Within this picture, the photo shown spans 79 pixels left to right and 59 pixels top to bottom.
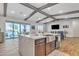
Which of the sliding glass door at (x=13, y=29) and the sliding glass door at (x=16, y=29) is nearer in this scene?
the sliding glass door at (x=13, y=29)

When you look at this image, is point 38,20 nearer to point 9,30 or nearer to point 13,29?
point 13,29

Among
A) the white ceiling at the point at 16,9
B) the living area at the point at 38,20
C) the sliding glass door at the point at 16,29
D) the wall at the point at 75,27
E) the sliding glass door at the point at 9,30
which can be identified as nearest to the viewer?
the white ceiling at the point at 16,9

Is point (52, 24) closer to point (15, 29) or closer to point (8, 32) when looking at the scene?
point (15, 29)

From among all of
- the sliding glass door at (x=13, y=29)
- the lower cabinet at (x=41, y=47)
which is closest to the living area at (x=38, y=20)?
the sliding glass door at (x=13, y=29)

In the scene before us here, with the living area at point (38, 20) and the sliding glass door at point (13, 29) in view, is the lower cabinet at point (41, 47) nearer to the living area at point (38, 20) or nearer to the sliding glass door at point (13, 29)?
the living area at point (38, 20)

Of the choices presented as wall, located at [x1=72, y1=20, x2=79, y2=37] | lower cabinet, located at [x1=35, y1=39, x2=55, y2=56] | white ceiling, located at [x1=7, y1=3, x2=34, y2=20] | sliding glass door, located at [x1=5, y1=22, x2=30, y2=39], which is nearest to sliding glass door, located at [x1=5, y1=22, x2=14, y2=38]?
sliding glass door, located at [x1=5, y1=22, x2=30, y2=39]

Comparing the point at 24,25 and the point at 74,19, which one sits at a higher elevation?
the point at 74,19

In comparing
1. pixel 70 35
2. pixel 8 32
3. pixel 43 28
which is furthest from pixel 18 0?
pixel 43 28

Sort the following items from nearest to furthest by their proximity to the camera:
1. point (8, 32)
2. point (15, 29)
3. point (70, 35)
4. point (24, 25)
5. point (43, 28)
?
point (8, 32), point (15, 29), point (24, 25), point (70, 35), point (43, 28)

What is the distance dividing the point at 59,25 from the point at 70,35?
215 cm

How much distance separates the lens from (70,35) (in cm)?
1085

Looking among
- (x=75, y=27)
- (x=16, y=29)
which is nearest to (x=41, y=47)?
(x=16, y=29)

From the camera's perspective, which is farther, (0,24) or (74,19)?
(74,19)

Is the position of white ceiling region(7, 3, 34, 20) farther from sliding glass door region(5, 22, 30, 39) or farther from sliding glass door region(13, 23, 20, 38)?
sliding glass door region(13, 23, 20, 38)
